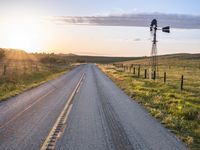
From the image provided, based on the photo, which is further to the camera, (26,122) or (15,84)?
(15,84)

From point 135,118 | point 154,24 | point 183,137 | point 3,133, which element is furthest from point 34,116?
point 154,24

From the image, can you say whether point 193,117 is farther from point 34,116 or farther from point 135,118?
point 34,116

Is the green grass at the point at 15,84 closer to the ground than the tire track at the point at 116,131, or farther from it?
closer to the ground

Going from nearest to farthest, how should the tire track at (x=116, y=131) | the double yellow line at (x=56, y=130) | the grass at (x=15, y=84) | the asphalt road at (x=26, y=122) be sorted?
the double yellow line at (x=56, y=130) → the tire track at (x=116, y=131) → the asphalt road at (x=26, y=122) → the grass at (x=15, y=84)

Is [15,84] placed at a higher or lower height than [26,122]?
lower

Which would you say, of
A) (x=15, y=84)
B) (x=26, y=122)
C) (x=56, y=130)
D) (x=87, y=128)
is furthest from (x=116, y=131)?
(x=15, y=84)

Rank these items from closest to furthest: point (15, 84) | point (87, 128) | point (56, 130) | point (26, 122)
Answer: point (56, 130), point (87, 128), point (26, 122), point (15, 84)

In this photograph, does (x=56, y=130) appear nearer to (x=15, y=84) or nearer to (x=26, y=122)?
(x=26, y=122)

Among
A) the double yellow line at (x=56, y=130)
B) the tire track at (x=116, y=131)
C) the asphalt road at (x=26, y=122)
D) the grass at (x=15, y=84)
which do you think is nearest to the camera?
the double yellow line at (x=56, y=130)

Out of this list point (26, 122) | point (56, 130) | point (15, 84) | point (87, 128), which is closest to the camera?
point (56, 130)

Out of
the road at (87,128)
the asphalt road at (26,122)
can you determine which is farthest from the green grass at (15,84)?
the road at (87,128)

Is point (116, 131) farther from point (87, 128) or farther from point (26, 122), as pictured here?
point (26, 122)

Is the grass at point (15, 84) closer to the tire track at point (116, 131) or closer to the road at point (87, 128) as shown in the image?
the road at point (87, 128)

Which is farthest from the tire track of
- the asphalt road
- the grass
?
the grass
